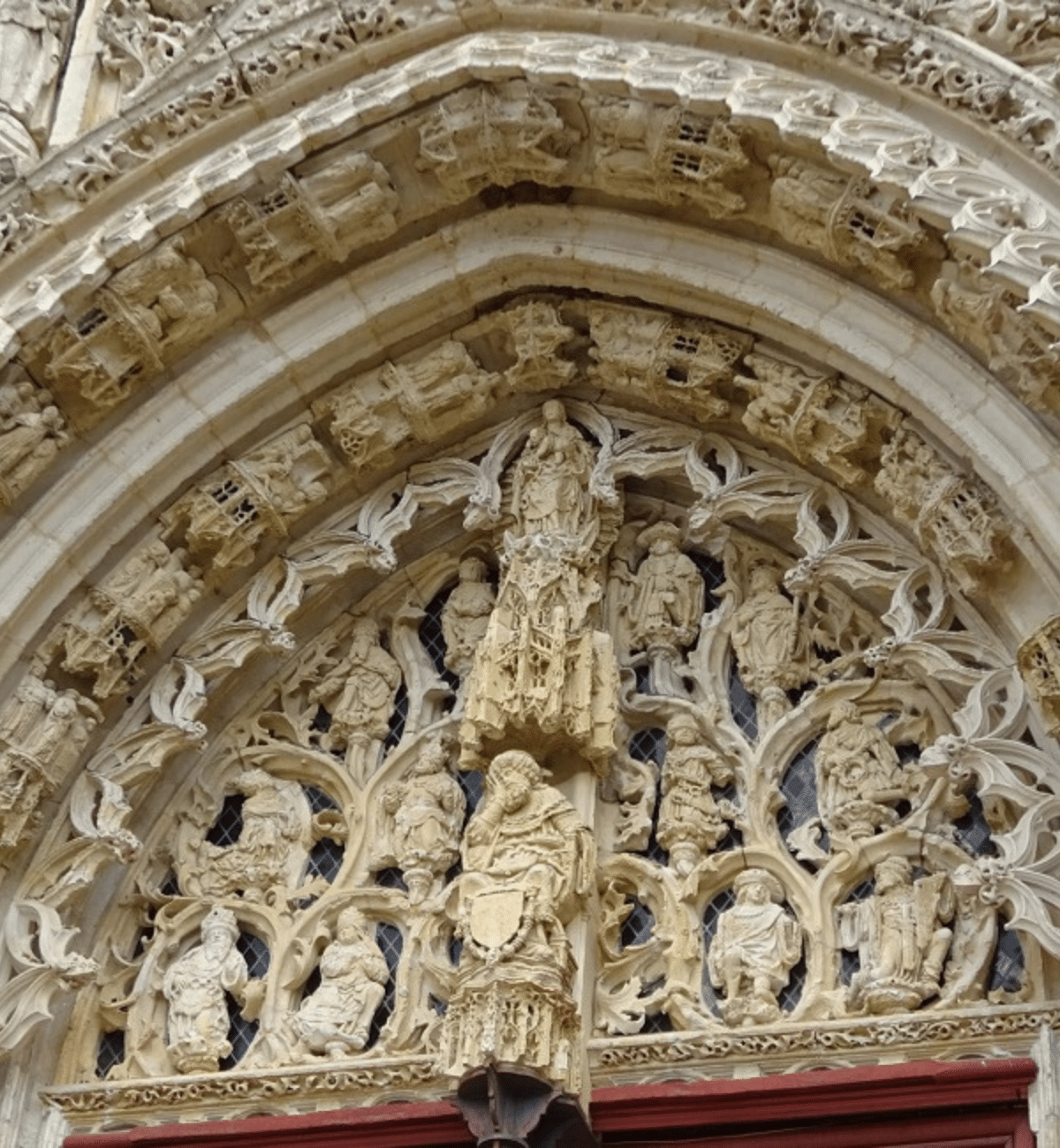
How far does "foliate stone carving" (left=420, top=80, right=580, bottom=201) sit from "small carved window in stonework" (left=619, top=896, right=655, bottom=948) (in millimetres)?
2535

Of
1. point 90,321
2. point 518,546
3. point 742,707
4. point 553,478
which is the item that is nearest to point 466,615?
point 518,546

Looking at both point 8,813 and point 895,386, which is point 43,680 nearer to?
point 8,813

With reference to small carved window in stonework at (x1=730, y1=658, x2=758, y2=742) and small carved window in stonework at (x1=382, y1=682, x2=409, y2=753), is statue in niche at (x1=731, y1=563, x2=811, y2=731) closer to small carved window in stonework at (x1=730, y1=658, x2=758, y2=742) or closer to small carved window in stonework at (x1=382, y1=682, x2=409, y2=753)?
small carved window in stonework at (x1=730, y1=658, x2=758, y2=742)

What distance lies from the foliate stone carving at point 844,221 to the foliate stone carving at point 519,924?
1914 millimetres

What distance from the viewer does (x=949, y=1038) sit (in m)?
6.41

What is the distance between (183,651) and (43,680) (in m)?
0.54

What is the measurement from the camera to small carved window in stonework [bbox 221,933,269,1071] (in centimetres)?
710

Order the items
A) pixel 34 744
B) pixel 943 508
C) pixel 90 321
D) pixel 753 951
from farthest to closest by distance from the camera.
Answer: pixel 90 321 → pixel 34 744 → pixel 943 508 → pixel 753 951

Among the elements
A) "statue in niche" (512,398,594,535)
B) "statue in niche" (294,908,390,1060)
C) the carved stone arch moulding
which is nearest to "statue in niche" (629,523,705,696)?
the carved stone arch moulding

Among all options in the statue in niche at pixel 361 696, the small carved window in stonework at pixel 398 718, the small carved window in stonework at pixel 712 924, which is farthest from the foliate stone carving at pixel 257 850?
the small carved window in stonework at pixel 712 924

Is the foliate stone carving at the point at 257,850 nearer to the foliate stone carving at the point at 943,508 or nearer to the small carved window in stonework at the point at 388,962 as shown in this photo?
the small carved window in stonework at the point at 388,962

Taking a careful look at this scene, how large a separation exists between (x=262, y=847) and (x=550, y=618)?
4.04ft

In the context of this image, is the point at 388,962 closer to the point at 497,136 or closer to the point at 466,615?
the point at 466,615

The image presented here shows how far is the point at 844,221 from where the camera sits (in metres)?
7.09
